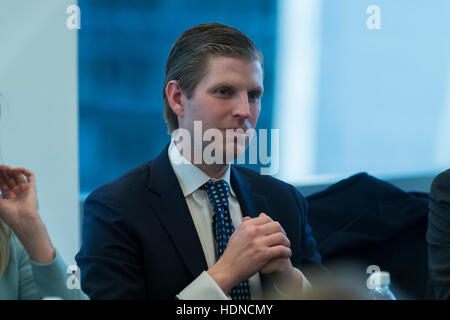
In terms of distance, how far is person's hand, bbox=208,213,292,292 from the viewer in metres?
1.12

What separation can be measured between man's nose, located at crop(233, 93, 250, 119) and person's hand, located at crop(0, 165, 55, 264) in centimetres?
49

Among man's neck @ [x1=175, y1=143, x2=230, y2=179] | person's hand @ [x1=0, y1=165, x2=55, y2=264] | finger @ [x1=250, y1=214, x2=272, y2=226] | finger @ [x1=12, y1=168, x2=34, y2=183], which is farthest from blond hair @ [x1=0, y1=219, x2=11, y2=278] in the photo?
finger @ [x1=250, y1=214, x2=272, y2=226]

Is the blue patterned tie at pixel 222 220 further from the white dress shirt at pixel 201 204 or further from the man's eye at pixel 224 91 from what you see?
the man's eye at pixel 224 91

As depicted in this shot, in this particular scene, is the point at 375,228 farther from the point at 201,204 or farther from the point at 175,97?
the point at 175,97

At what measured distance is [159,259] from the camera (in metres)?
1.16

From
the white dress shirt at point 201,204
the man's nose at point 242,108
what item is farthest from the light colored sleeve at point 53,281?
the man's nose at point 242,108

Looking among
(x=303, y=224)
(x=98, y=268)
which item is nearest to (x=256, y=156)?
(x=303, y=224)

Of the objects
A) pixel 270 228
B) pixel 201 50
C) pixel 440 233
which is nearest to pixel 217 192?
pixel 270 228

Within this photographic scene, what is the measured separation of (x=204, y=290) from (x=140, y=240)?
0.18 meters

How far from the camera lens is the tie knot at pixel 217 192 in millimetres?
1234

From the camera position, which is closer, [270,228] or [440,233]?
[270,228]

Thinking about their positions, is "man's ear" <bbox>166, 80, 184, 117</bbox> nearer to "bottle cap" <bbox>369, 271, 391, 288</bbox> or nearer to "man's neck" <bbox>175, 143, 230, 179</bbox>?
"man's neck" <bbox>175, 143, 230, 179</bbox>

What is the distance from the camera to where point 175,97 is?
124 cm
